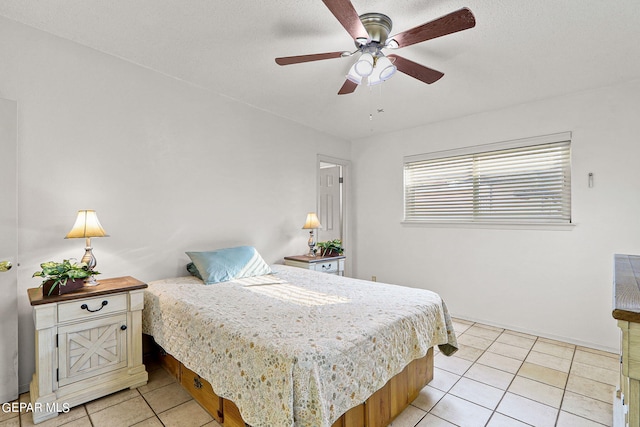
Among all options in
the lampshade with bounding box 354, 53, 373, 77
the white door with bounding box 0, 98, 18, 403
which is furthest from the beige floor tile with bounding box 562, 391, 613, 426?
the white door with bounding box 0, 98, 18, 403

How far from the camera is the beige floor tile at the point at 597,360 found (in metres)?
2.66

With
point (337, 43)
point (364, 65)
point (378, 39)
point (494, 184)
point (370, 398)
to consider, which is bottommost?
point (370, 398)

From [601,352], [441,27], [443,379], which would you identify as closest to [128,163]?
[441,27]

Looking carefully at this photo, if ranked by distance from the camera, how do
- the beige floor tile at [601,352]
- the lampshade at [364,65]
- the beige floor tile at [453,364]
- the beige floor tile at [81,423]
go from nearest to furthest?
1. the beige floor tile at [81,423]
2. the lampshade at [364,65]
3. the beige floor tile at [453,364]
4. the beige floor tile at [601,352]

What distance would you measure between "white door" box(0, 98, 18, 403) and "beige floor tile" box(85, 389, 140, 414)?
54cm

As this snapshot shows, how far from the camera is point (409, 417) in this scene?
1977 mm

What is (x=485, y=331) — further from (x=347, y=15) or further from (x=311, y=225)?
(x=347, y=15)

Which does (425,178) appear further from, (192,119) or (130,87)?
(130,87)

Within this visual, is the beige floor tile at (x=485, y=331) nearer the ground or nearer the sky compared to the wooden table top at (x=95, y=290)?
nearer the ground

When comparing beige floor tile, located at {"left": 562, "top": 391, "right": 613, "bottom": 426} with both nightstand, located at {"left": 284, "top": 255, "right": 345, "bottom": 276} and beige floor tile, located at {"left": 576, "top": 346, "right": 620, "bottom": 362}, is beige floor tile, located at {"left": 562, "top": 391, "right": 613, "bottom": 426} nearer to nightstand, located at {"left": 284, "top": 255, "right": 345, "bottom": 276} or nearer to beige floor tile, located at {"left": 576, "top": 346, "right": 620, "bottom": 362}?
beige floor tile, located at {"left": 576, "top": 346, "right": 620, "bottom": 362}

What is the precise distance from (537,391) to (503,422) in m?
0.57

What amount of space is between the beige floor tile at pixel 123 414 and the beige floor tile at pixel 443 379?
2024mm

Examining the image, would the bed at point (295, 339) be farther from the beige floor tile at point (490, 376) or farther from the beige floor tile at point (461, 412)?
the beige floor tile at point (490, 376)

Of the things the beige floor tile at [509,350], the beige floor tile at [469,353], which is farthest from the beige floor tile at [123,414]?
the beige floor tile at [509,350]
